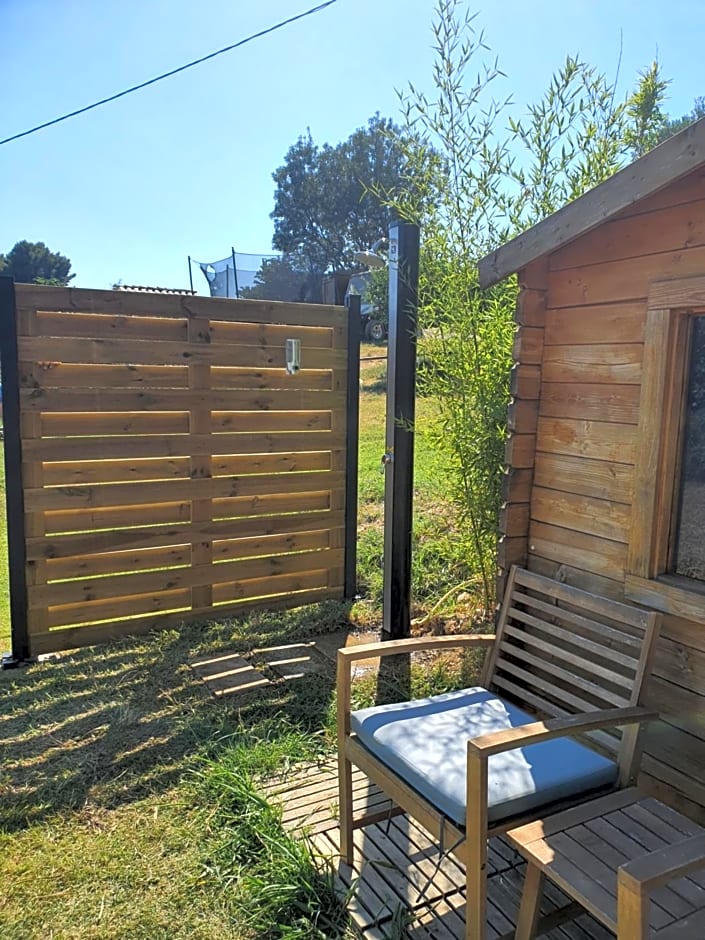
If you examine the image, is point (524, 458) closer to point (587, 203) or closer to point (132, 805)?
point (587, 203)

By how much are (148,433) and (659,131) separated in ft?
10.5

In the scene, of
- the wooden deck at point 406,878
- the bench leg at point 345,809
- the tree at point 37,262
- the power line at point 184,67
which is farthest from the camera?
the tree at point 37,262

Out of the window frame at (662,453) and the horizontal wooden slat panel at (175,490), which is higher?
the window frame at (662,453)

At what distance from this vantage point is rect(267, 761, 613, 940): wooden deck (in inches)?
65.9

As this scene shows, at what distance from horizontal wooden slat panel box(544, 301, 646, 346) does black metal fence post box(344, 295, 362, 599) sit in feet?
6.11

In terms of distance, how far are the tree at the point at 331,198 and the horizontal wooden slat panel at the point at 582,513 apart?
25.4 metres

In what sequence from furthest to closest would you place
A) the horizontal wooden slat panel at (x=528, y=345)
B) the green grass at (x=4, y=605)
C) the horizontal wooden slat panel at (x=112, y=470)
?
the green grass at (x=4, y=605)
the horizontal wooden slat panel at (x=112, y=470)
the horizontal wooden slat panel at (x=528, y=345)

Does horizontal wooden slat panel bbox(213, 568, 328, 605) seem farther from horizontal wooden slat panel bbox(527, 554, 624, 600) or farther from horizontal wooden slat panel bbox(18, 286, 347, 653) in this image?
horizontal wooden slat panel bbox(527, 554, 624, 600)

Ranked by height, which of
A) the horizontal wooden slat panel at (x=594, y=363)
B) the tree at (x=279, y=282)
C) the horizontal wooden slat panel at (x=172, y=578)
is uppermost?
the tree at (x=279, y=282)

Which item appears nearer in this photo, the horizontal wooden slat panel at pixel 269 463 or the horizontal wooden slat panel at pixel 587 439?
the horizontal wooden slat panel at pixel 587 439

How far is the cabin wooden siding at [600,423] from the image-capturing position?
185 cm

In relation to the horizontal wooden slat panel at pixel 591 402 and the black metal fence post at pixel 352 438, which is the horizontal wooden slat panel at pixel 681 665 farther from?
the black metal fence post at pixel 352 438

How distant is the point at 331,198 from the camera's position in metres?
Result: 28.5

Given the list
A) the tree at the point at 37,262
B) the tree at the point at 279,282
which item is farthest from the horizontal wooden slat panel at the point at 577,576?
the tree at the point at 37,262
